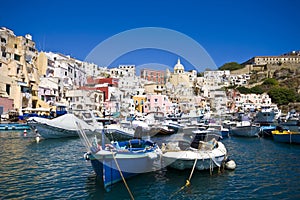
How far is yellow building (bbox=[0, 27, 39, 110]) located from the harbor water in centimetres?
3441

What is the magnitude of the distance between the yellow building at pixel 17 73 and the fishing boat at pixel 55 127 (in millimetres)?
22656

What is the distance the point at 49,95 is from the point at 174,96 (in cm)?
3764

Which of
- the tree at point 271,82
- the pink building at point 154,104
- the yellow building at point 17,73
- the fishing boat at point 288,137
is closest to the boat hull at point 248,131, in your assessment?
the fishing boat at point 288,137

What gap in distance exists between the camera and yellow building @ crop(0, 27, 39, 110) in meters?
47.9

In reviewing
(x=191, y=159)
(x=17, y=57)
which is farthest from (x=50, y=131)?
(x=17, y=57)

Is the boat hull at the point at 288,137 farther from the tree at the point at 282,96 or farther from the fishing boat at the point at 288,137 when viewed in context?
the tree at the point at 282,96

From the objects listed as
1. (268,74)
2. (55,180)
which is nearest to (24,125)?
(55,180)

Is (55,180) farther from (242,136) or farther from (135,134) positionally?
(242,136)

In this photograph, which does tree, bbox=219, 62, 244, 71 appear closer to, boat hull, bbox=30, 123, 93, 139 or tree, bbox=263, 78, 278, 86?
tree, bbox=263, 78, 278, 86

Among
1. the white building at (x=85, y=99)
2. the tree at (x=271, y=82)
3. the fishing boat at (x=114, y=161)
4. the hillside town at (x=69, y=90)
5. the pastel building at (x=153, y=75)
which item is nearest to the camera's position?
the fishing boat at (x=114, y=161)

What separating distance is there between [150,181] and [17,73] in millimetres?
47065

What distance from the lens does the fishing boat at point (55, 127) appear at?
27484 mm

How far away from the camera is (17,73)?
5047cm

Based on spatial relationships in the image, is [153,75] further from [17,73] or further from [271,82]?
[17,73]
